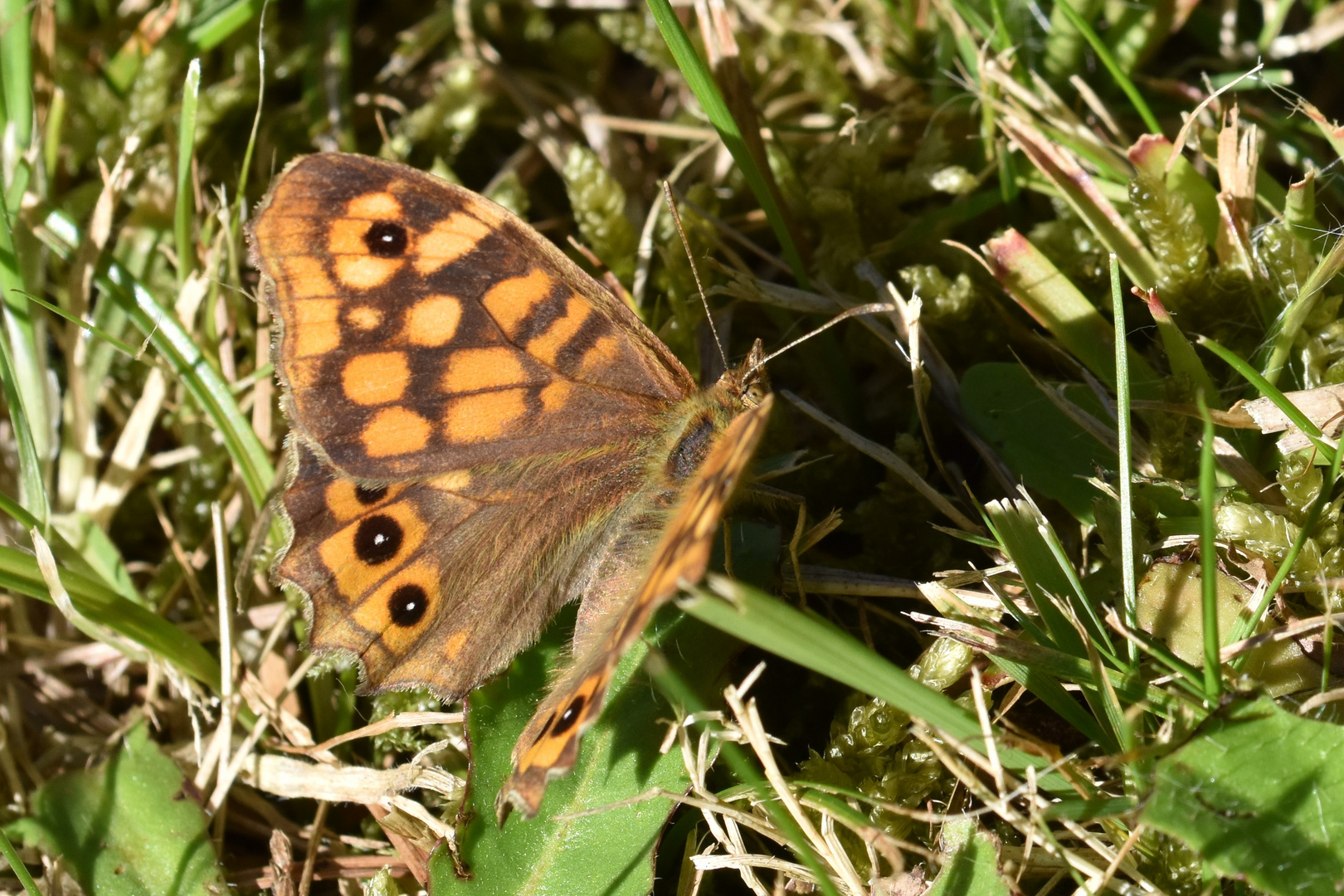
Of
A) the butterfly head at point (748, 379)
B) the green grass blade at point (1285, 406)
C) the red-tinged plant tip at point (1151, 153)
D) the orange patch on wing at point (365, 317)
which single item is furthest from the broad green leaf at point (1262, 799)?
the orange patch on wing at point (365, 317)

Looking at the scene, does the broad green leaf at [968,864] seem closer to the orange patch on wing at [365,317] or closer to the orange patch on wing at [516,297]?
the orange patch on wing at [516,297]

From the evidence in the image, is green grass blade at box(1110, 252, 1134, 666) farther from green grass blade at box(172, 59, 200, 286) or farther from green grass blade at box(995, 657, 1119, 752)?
green grass blade at box(172, 59, 200, 286)

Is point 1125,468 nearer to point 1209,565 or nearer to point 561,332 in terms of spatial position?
point 1209,565

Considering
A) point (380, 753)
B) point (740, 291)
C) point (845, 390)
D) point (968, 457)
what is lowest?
point (380, 753)

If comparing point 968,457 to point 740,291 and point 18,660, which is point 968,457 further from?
point 18,660

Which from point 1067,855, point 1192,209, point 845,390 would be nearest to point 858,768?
point 1067,855

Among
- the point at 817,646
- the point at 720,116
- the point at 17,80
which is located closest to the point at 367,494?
the point at 817,646
